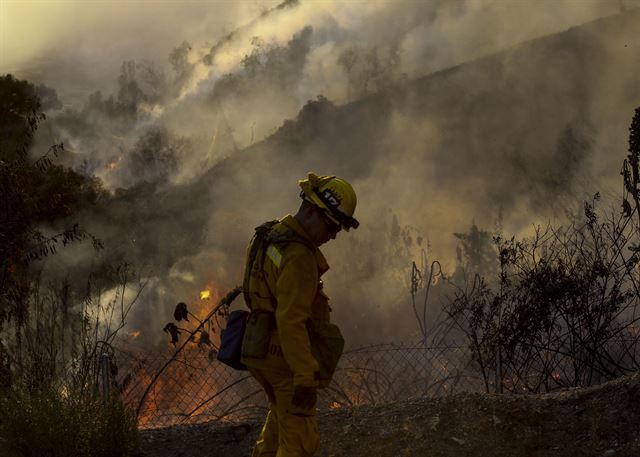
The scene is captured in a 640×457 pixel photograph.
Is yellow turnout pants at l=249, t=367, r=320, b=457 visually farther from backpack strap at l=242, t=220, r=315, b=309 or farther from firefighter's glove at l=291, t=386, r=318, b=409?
backpack strap at l=242, t=220, r=315, b=309

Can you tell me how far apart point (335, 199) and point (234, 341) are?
88 cm

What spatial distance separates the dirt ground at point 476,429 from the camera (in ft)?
13.6

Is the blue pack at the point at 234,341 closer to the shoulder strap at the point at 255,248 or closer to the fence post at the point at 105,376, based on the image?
the shoulder strap at the point at 255,248

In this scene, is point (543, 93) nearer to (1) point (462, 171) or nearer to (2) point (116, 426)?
(1) point (462, 171)

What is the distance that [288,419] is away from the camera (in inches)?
128

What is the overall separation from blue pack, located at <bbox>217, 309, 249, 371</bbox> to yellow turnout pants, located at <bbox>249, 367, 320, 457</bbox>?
4.9 inches

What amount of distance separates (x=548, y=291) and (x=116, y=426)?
134 inches

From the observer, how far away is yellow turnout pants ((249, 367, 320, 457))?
3244 mm

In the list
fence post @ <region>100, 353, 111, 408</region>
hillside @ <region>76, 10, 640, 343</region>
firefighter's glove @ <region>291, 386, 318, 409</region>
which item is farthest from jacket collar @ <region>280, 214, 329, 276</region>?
hillside @ <region>76, 10, 640, 343</region>

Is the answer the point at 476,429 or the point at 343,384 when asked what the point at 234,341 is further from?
the point at 343,384

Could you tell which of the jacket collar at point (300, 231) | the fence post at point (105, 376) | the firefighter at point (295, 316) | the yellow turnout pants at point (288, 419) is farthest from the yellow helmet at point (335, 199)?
the fence post at point (105, 376)

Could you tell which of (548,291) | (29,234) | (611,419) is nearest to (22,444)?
(29,234)

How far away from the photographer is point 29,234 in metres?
6.41

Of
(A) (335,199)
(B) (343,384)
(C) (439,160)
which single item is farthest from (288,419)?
(C) (439,160)
